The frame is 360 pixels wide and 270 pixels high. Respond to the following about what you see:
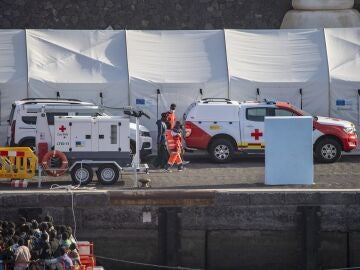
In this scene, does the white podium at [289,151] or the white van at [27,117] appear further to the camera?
the white van at [27,117]

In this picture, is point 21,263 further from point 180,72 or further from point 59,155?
point 180,72

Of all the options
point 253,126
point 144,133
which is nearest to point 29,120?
point 144,133

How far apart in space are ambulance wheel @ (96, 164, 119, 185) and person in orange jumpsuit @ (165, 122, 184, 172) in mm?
2443

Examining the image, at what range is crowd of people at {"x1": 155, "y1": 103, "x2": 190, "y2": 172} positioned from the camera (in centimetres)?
2605

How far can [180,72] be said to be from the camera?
96.9 ft

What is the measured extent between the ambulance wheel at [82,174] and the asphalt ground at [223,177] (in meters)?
0.19

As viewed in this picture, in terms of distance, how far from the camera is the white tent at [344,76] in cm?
2925

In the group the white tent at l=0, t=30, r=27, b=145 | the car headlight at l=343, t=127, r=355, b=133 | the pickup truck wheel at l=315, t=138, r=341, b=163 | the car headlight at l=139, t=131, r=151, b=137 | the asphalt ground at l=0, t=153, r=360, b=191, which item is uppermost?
the white tent at l=0, t=30, r=27, b=145

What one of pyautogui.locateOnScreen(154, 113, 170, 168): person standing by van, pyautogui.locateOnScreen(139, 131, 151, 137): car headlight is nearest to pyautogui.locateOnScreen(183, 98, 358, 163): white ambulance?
pyautogui.locateOnScreen(154, 113, 170, 168): person standing by van

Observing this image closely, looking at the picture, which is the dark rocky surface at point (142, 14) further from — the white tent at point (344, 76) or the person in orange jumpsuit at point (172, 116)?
the person in orange jumpsuit at point (172, 116)

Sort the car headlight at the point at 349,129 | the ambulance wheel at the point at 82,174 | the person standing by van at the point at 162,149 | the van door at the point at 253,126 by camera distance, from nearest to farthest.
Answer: the ambulance wheel at the point at 82,174 < the person standing by van at the point at 162,149 < the car headlight at the point at 349,129 < the van door at the point at 253,126

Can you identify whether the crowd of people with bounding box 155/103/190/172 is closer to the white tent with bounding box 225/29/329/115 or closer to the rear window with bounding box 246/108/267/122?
the rear window with bounding box 246/108/267/122

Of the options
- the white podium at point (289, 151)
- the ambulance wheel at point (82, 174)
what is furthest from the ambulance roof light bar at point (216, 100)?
the ambulance wheel at point (82, 174)

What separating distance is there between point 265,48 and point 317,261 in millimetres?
9972
